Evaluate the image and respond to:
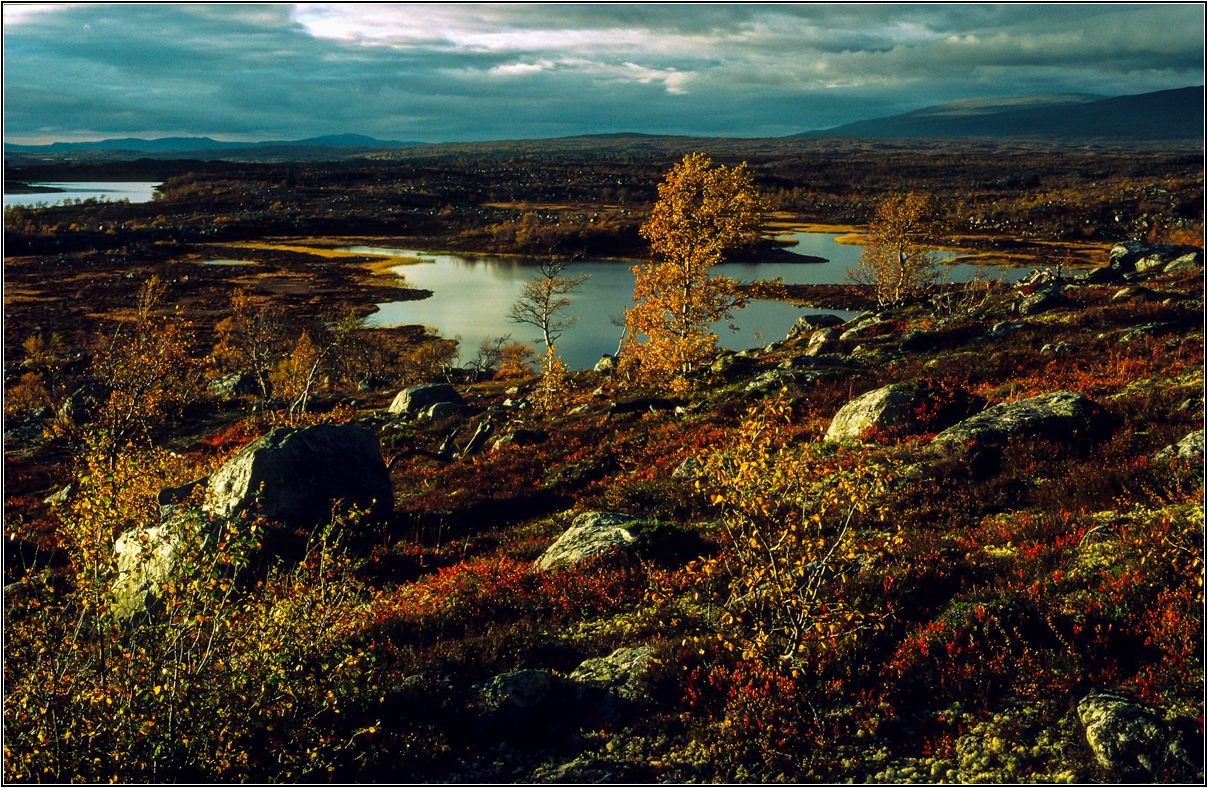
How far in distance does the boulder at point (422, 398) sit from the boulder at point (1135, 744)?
123 ft

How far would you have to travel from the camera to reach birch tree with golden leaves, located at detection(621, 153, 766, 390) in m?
33.5

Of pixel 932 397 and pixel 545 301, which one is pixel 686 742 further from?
pixel 545 301

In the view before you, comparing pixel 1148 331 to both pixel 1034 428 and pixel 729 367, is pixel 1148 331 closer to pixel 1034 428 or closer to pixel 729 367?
pixel 1034 428

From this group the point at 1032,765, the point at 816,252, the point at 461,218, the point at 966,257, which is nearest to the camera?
the point at 1032,765

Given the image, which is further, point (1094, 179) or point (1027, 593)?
point (1094, 179)

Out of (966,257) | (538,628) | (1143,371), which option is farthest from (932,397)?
(966,257)

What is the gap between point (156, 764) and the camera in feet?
23.1

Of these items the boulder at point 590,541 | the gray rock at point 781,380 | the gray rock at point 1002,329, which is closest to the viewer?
the boulder at point 590,541

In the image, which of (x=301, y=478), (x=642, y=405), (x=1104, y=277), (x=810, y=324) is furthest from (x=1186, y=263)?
(x=301, y=478)

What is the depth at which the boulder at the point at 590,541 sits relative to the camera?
1279 centimetres

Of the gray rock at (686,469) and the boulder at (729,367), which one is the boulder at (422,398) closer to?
the boulder at (729,367)

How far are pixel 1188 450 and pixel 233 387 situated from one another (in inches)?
2325

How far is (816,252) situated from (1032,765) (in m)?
126

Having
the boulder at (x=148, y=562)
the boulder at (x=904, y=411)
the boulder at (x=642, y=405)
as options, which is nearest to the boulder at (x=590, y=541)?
the boulder at (x=148, y=562)
